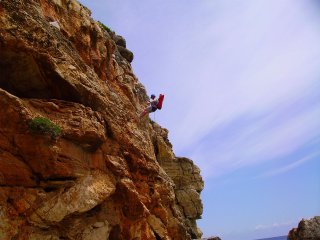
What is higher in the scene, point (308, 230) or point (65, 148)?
point (65, 148)

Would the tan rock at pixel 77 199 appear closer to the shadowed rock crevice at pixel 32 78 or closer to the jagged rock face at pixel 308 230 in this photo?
the shadowed rock crevice at pixel 32 78

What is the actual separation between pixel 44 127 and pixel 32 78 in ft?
11.6

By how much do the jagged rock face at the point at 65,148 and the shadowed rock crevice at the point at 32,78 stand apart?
0.05 m

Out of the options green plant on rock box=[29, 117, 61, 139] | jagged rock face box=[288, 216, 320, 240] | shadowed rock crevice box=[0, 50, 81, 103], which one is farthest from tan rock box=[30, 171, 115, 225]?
jagged rock face box=[288, 216, 320, 240]

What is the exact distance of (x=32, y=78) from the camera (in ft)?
56.1

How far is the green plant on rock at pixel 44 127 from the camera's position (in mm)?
14862

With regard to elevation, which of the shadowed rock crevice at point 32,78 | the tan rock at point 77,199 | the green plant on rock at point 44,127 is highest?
the shadowed rock crevice at point 32,78

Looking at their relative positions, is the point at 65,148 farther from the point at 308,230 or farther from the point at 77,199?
the point at 308,230

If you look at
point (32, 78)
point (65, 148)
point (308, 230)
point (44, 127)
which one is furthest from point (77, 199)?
point (308, 230)

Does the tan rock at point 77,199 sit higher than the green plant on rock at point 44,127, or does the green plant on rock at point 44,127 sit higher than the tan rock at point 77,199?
the green plant on rock at point 44,127

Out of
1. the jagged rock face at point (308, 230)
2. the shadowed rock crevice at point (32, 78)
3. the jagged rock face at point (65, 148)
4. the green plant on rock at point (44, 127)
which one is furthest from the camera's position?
the jagged rock face at point (308, 230)

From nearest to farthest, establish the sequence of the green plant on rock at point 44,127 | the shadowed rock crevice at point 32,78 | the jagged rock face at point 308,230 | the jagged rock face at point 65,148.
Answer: the jagged rock face at point 65,148
the green plant on rock at point 44,127
the shadowed rock crevice at point 32,78
the jagged rock face at point 308,230

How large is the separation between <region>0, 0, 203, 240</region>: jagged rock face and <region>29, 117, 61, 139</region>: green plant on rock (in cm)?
23

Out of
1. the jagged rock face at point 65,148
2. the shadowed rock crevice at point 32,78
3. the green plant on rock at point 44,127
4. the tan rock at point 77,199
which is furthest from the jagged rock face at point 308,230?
the green plant on rock at point 44,127
